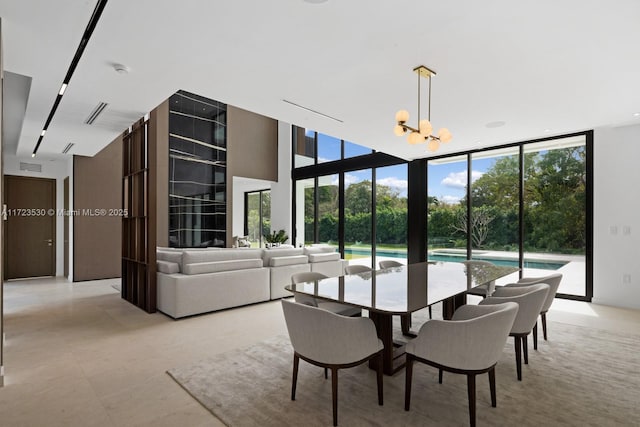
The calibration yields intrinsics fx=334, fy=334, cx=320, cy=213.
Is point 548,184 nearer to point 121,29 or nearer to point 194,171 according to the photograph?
point 121,29

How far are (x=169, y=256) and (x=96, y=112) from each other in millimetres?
2065

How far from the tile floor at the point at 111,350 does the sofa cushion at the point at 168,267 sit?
0.60 m

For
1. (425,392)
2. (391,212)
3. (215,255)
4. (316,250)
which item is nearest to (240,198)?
(391,212)

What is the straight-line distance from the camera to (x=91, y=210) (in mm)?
7223

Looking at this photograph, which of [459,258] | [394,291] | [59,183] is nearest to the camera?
[394,291]

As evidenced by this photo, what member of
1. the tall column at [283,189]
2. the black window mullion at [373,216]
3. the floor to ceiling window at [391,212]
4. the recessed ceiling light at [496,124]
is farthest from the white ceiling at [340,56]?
the tall column at [283,189]

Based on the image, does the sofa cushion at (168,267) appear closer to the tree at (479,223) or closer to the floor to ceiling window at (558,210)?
the tree at (479,223)

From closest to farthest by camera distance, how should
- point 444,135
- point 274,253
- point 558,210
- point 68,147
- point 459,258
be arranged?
point 444,135
point 274,253
point 558,210
point 68,147
point 459,258

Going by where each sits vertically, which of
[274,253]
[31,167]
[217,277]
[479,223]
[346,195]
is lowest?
[217,277]

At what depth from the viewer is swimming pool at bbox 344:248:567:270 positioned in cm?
561

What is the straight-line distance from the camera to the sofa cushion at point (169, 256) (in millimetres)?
4508

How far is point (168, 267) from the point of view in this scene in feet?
14.4

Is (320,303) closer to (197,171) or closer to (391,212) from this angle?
(391,212)

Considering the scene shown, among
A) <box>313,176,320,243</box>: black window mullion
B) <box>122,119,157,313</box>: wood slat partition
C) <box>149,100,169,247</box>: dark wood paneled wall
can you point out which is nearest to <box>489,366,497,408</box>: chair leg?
<box>122,119,157,313</box>: wood slat partition
